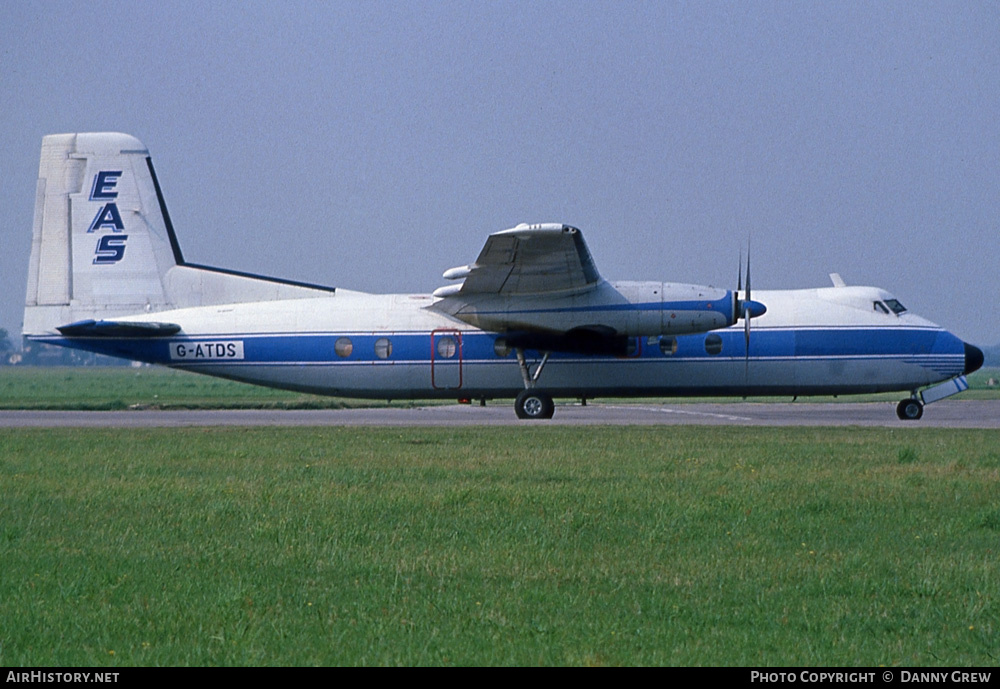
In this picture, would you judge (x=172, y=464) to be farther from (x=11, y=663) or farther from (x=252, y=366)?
(x=252, y=366)

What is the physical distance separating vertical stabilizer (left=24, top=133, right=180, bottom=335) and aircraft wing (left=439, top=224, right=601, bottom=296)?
29.0 feet

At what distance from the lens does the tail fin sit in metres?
28.5

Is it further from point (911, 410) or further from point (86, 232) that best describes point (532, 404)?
point (86, 232)

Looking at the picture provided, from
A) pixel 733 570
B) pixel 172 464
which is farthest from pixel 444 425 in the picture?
pixel 733 570

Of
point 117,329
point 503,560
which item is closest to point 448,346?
point 117,329

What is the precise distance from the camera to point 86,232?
28609 mm

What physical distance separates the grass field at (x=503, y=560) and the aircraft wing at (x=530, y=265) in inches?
334

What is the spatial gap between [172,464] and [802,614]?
11.4 metres

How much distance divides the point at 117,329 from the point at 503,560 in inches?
831

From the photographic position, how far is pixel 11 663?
5.99 m

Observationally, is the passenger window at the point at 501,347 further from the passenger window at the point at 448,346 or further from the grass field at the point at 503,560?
the grass field at the point at 503,560

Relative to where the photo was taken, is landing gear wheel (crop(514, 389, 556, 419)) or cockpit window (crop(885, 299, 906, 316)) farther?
cockpit window (crop(885, 299, 906, 316))

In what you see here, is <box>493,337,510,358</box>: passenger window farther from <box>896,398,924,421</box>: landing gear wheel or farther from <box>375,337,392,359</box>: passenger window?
<box>896,398,924,421</box>: landing gear wheel

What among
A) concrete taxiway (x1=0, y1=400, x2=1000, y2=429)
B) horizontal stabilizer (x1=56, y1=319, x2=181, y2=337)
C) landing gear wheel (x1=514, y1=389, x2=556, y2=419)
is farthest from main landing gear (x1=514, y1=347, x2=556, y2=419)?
horizontal stabilizer (x1=56, y1=319, x2=181, y2=337)
